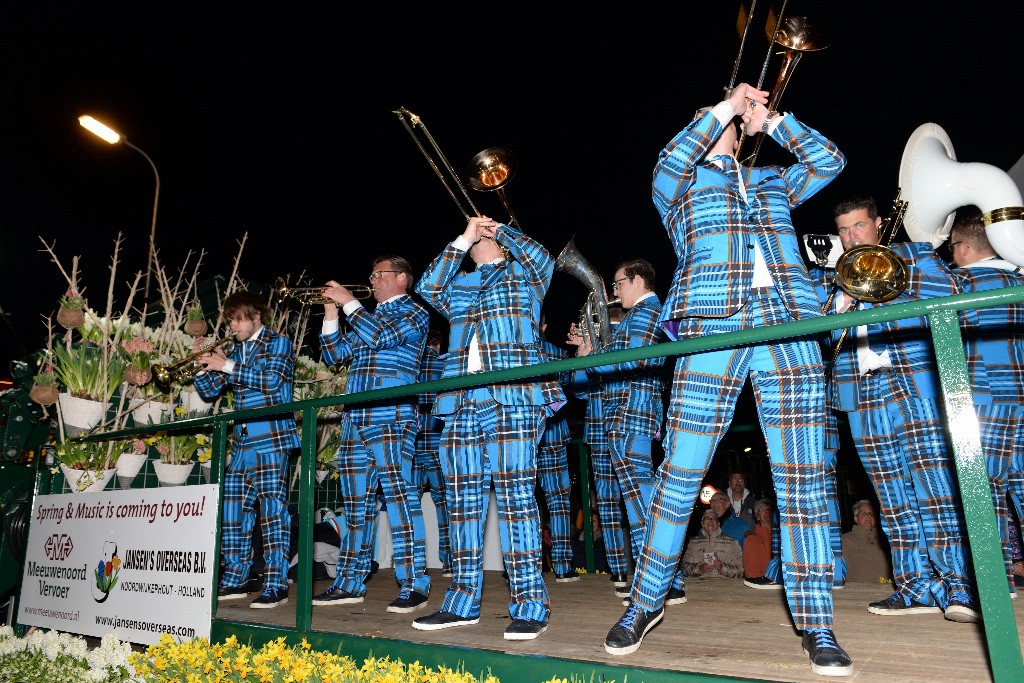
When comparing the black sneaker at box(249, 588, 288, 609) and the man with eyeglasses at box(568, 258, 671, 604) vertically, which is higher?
the man with eyeglasses at box(568, 258, 671, 604)

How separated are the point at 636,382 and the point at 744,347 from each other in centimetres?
168

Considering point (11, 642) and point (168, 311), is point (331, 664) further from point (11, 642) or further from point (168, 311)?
point (168, 311)

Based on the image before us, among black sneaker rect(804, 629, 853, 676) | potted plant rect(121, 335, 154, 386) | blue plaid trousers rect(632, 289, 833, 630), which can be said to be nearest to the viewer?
black sneaker rect(804, 629, 853, 676)

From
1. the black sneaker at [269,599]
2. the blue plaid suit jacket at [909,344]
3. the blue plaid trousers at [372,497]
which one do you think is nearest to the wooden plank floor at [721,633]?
the black sneaker at [269,599]

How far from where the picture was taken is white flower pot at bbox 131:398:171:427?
588cm

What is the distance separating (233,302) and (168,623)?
89.1 inches

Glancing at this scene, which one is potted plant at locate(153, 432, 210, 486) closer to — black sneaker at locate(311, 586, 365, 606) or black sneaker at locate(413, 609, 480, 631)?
black sneaker at locate(311, 586, 365, 606)

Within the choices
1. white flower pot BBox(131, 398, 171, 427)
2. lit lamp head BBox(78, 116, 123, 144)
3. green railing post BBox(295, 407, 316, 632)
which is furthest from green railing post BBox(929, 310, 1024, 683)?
lit lamp head BBox(78, 116, 123, 144)

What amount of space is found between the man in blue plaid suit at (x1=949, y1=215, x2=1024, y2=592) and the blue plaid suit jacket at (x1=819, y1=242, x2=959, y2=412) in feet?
0.62

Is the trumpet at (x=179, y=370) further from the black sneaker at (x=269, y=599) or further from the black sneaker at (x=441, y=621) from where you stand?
the black sneaker at (x=441, y=621)

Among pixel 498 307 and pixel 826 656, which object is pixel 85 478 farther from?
pixel 826 656

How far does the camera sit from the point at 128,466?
5.55 metres

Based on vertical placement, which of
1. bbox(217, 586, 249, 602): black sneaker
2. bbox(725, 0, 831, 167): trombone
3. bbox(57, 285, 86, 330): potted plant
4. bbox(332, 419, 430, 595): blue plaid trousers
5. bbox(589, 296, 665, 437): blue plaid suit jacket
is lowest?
bbox(217, 586, 249, 602): black sneaker

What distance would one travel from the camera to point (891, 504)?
11.8 ft
